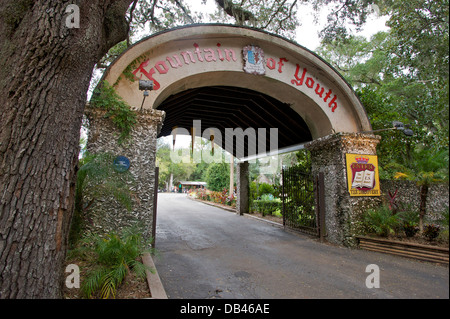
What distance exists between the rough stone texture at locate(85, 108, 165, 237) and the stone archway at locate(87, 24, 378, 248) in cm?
5

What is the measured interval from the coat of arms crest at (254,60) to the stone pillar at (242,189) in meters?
7.20

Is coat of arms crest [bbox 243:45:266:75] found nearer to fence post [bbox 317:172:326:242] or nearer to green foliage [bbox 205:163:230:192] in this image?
fence post [bbox 317:172:326:242]

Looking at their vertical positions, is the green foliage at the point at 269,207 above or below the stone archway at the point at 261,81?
below

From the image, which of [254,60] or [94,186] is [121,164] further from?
[254,60]

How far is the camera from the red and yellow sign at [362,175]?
6.13 m

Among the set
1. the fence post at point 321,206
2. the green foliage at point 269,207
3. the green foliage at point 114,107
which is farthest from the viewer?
the green foliage at point 269,207

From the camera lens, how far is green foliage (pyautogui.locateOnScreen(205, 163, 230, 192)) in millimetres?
30672

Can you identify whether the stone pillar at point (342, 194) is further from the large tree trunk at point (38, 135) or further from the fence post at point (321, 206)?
the large tree trunk at point (38, 135)

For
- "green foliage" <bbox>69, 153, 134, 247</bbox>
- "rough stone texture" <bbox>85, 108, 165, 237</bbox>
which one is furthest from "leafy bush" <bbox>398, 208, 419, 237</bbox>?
"rough stone texture" <bbox>85, 108, 165, 237</bbox>

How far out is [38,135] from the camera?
2.50m

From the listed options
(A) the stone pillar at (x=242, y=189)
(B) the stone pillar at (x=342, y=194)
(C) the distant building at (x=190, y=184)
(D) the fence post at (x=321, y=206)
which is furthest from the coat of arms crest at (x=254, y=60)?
(C) the distant building at (x=190, y=184)

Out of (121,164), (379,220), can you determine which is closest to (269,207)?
(379,220)
